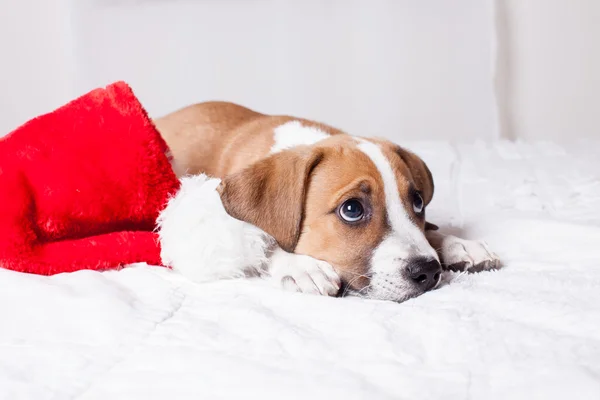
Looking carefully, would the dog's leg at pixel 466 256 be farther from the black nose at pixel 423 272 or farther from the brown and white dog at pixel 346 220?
the black nose at pixel 423 272

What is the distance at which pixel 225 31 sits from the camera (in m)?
6.89

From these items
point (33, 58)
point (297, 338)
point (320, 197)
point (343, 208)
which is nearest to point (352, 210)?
point (343, 208)

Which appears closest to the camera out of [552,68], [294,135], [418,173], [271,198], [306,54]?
[271,198]

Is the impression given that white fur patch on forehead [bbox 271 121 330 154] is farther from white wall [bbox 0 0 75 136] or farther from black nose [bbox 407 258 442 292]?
white wall [bbox 0 0 75 136]

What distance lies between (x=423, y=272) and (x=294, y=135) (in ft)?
4.15

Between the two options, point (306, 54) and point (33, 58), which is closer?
point (306, 54)

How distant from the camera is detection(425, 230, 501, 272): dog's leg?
2.57 meters

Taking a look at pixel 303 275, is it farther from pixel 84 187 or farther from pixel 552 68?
pixel 552 68

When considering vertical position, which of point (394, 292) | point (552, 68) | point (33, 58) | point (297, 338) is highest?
point (33, 58)

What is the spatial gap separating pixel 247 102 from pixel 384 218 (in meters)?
4.85

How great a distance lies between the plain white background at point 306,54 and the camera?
683 cm

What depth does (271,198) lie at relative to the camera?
2502 mm

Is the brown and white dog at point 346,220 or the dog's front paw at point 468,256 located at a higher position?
the brown and white dog at point 346,220

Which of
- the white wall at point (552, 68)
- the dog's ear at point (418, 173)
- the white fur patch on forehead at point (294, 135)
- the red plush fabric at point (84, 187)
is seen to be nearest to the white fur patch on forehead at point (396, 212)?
the dog's ear at point (418, 173)
